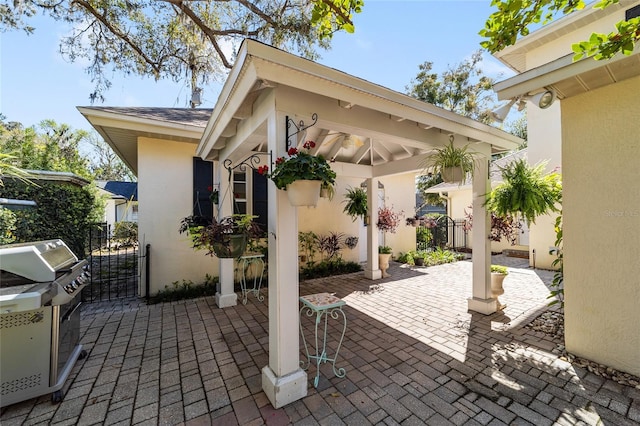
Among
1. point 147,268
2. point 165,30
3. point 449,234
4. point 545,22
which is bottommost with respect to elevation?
point 147,268

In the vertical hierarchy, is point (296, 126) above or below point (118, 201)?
below

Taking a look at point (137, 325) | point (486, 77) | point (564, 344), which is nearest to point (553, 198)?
point (564, 344)

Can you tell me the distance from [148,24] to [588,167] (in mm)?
9572

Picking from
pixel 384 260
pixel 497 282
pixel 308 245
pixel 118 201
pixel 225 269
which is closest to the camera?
pixel 497 282

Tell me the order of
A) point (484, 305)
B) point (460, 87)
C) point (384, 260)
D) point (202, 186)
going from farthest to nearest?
1. point (460, 87)
2. point (384, 260)
3. point (202, 186)
4. point (484, 305)

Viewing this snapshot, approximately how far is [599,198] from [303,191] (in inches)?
128

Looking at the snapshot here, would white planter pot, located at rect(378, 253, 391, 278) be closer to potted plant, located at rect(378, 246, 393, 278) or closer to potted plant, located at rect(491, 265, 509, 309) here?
potted plant, located at rect(378, 246, 393, 278)

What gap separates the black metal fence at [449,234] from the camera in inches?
437

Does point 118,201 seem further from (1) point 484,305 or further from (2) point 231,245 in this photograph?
(1) point 484,305

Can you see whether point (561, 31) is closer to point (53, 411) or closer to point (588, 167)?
point (588, 167)

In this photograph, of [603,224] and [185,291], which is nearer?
[603,224]

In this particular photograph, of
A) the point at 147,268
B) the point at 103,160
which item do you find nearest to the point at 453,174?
the point at 147,268

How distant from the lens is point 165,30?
6.98m

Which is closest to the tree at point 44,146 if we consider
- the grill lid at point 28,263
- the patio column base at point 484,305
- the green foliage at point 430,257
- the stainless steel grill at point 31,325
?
the grill lid at point 28,263
